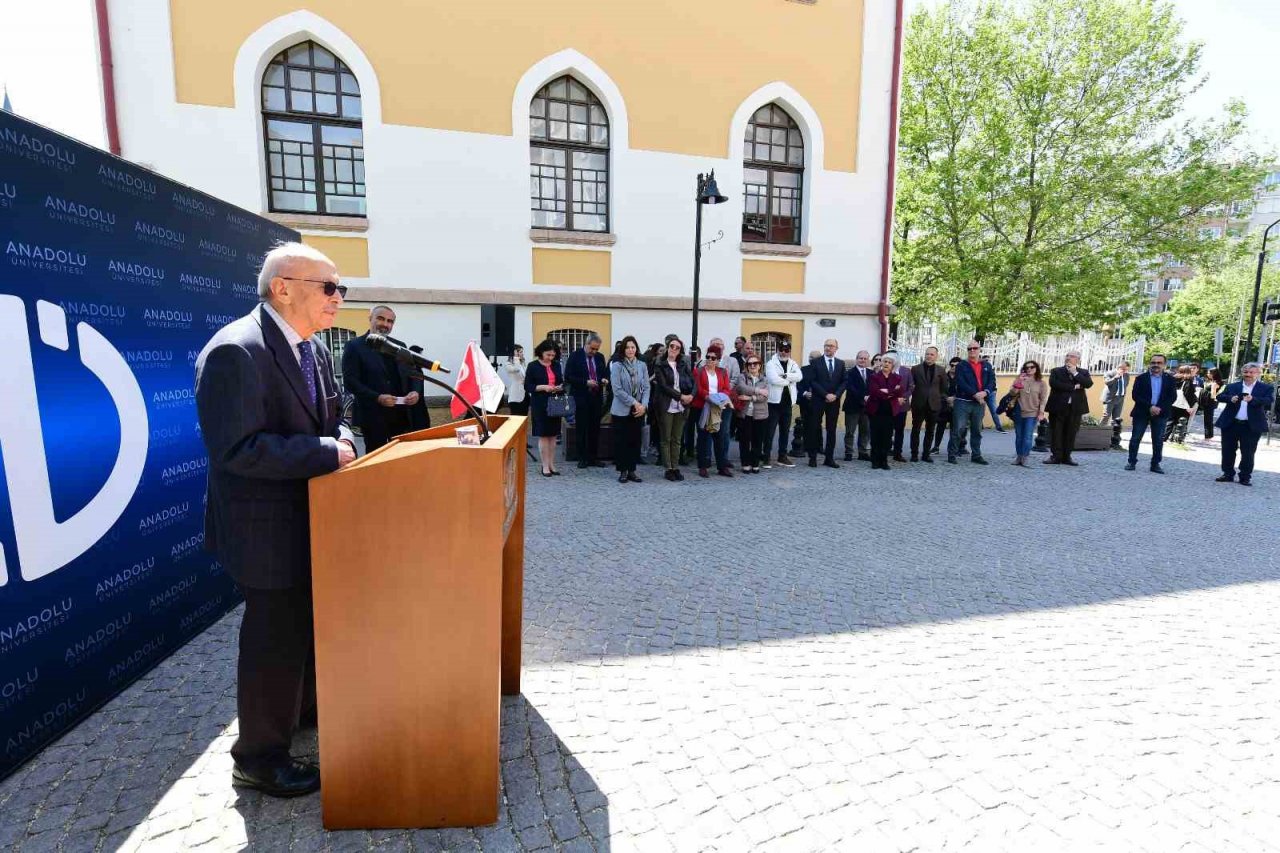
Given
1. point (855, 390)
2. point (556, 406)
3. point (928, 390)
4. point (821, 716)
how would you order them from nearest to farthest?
1. point (821, 716)
2. point (556, 406)
3. point (855, 390)
4. point (928, 390)

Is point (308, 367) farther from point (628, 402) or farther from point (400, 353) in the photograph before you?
point (628, 402)

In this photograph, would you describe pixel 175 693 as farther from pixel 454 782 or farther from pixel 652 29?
pixel 652 29

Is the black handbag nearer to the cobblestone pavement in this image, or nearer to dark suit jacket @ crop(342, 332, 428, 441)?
dark suit jacket @ crop(342, 332, 428, 441)

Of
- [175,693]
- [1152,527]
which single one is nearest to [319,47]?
[175,693]

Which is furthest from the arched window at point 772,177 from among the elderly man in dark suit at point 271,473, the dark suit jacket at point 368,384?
the elderly man in dark suit at point 271,473

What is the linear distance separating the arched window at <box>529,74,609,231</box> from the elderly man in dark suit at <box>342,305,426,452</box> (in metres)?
6.26

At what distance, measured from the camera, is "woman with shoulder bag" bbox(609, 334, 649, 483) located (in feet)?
27.9

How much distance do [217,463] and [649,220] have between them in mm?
11137

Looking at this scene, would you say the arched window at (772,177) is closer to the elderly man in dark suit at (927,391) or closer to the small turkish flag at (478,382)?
the elderly man in dark suit at (927,391)

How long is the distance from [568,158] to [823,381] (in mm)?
6448

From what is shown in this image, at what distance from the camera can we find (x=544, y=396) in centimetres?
906

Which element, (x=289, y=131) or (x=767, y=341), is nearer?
(x=289, y=131)

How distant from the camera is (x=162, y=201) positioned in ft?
11.2

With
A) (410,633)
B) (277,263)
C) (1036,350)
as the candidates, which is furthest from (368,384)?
(1036,350)
